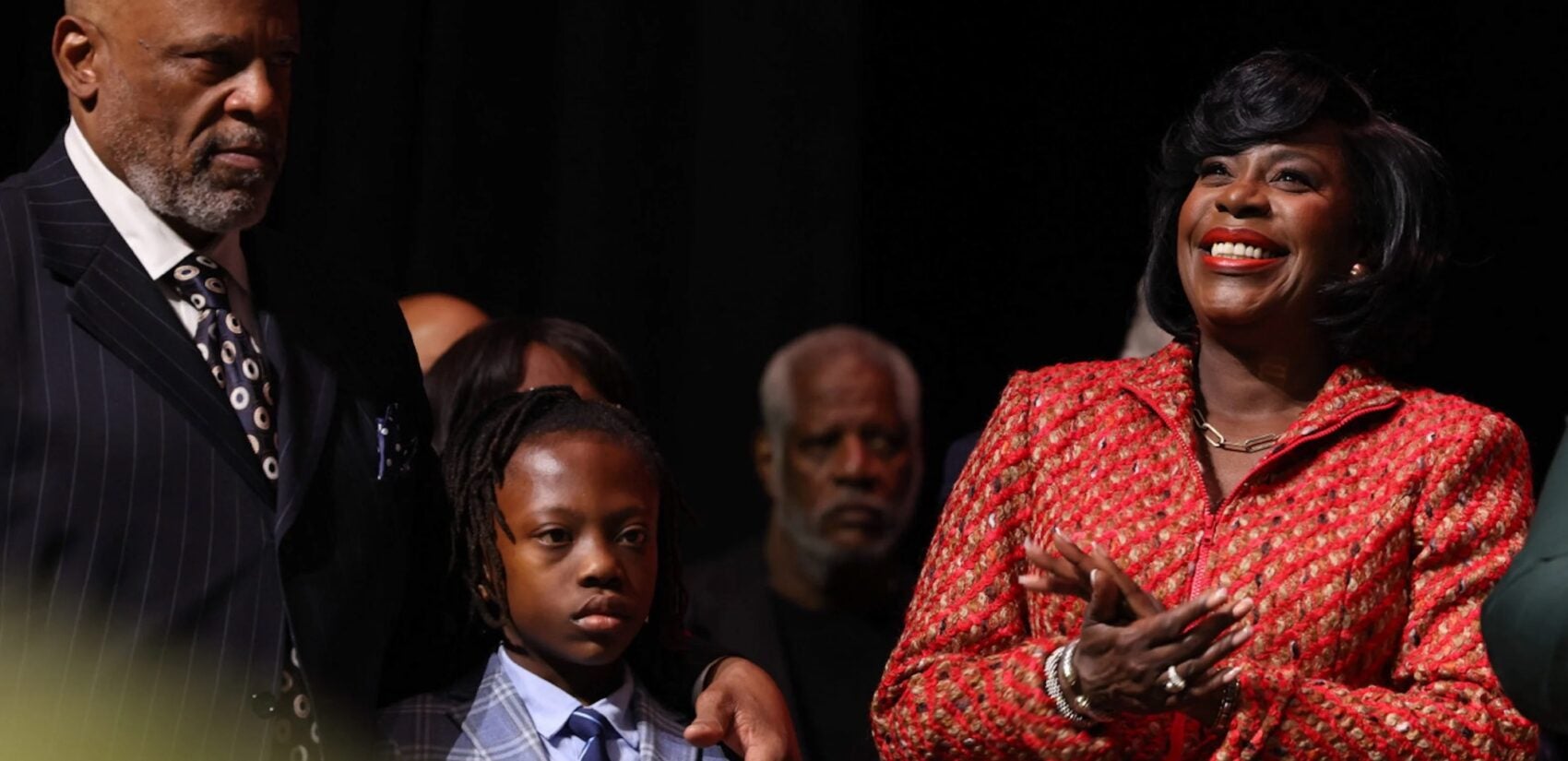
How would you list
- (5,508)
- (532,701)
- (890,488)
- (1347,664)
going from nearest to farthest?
(5,508), (1347,664), (532,701), (890,488)

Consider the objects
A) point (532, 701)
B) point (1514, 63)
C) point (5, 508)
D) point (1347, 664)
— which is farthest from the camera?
point (1514, 63)

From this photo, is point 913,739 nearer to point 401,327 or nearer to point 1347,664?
point 1347,664

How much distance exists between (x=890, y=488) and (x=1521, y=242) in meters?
1.44

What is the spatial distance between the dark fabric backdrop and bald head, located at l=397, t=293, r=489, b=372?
39 cm

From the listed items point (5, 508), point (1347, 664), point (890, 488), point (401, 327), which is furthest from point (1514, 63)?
point (5, 508)

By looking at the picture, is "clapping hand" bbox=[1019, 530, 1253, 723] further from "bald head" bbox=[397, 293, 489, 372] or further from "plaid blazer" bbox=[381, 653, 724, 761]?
"bald head" bbox=[397, 293, 489, 372]

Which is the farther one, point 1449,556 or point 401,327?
point 401,327

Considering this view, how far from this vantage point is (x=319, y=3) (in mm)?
4301

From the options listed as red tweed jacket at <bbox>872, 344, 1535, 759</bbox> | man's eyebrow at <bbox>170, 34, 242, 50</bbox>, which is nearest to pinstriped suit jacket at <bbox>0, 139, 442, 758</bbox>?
man's eyebrow at <bbox>170, 34, 242, 50</bbox>

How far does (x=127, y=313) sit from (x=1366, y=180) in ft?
4.68

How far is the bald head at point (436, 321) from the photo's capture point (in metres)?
3.82

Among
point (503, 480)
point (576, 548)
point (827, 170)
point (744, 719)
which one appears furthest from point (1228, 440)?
point (827, 170)

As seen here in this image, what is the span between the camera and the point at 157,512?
2256mm

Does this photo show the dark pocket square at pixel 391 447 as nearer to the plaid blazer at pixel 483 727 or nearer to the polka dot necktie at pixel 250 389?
the polka dot necktie at pixel 250 389
